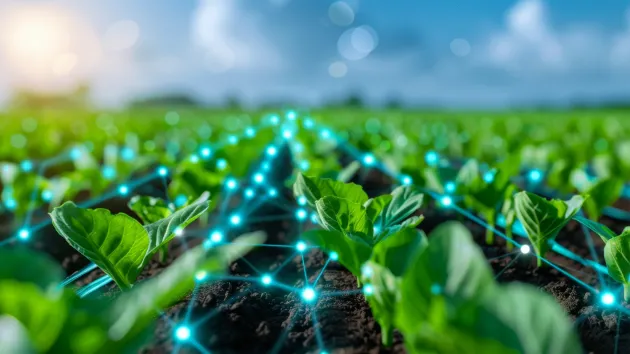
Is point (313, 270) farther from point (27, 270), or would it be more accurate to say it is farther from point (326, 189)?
point (27, 270)

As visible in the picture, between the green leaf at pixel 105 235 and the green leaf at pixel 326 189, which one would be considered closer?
the green leaf at pixel 105 235

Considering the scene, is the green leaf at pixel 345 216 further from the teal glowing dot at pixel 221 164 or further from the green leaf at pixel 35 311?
the teal glowing dot at pixel 221 164

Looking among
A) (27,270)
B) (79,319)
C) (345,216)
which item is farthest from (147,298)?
(345,216)

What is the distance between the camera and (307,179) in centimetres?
149

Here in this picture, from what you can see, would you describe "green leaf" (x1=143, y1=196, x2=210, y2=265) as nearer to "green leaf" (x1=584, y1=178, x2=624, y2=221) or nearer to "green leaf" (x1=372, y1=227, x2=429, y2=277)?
"green leaf" (x1=372, y1=227, x2=429, y2=277)

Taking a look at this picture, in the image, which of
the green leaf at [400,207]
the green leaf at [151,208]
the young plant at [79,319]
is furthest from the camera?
the green leaf at [151,208]

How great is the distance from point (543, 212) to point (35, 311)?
4.08 ft

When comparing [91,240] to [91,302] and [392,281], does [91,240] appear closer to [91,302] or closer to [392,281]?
[91,302]

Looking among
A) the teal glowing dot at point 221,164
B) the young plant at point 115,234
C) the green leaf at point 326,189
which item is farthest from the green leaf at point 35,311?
the teal glowing dot at point 221,164

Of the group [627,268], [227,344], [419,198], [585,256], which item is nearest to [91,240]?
[227,344]

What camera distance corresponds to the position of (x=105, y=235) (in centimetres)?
124

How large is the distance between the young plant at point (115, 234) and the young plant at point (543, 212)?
0.84 meters

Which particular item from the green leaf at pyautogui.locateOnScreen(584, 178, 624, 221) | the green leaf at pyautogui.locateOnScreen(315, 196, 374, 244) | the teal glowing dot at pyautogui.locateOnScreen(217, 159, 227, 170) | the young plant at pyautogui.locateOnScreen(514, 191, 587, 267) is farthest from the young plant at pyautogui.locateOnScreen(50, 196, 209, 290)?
the green leaf at pyautogui.locateOnScreen(584, 178, 624, 221)

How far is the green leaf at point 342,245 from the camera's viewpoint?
1.09 metres
